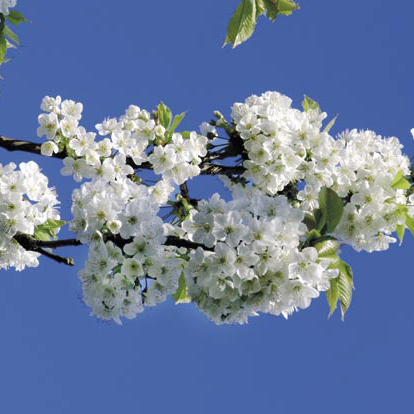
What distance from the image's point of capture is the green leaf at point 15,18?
162 inches

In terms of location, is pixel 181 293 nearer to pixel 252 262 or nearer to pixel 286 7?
pixel 252 262

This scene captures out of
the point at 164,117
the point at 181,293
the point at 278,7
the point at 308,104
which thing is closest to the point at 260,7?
the point at 278,7

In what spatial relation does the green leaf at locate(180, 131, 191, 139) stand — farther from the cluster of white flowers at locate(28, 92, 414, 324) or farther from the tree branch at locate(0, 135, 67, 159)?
the tree branch at locate(0, 135, 67, 159)

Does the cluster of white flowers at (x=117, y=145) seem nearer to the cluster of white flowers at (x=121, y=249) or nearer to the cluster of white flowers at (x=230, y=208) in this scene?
the cluster of white flowers at (x=230, y=208)

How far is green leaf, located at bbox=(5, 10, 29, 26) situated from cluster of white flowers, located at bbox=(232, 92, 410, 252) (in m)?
1.24

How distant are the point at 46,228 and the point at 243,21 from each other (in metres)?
1.35

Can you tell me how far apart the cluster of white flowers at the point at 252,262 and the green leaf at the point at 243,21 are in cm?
105

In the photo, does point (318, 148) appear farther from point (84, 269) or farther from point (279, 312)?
point (84, 269)

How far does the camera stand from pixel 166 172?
376 centimetres

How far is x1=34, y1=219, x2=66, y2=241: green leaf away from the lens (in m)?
3.78

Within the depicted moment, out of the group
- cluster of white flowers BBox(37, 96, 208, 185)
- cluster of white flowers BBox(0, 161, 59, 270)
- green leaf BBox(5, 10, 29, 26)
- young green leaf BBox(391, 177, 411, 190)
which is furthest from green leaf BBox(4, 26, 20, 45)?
young green leaf BBox(391, 177, 411, 190)

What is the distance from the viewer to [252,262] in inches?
114

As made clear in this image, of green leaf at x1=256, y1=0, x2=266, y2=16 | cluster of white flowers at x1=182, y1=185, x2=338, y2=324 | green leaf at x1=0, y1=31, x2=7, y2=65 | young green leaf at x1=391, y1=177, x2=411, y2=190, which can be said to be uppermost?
green leaf at x1=0, y1=31, x2=7, y2=65

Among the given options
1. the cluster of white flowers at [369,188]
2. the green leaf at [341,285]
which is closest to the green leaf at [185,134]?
the cluster of white flowers at [369,188]
